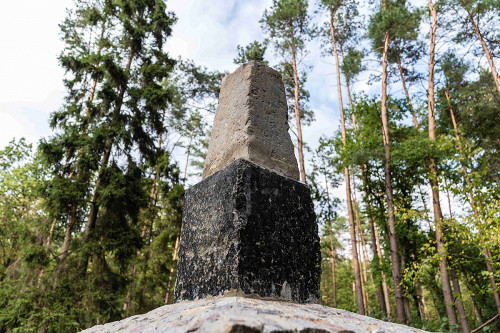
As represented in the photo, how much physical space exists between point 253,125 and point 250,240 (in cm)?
96

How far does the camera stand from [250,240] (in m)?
1.83

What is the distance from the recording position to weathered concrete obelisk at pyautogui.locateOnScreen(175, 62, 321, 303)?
1.82m

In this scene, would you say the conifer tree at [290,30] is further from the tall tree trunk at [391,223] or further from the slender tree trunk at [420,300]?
the slender tree trunk at [420,300]

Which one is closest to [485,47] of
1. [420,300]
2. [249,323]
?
[249,323]

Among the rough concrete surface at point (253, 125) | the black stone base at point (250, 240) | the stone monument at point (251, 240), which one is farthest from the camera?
the rough concrete surface at point (253, 125)

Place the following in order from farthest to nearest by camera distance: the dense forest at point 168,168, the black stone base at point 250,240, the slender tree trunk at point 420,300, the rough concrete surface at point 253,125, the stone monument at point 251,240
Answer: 1. the slender tree trunk at point 420,300
2. the dense forest at point 168,168
3. the rough concrete surface at point 253,125
4. the black stone base at point 250,240
5. the stone monument at point 251,240

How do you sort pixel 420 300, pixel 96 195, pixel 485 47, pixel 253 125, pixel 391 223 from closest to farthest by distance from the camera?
pixel 253 125 < pixel 96 195 < pixel 391 223 < pixel 485 47 < pixel 420 300

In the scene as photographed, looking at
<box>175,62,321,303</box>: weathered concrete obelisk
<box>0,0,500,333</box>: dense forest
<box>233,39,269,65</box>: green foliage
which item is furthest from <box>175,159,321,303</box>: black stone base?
<box>233,39,269,65</box>: green foliage

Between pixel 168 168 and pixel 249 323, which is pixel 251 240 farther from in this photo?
pixel 168 168

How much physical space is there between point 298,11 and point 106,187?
10341mm

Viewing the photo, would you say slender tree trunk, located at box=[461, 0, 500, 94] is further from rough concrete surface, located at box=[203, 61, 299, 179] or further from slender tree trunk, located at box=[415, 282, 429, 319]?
slender tree trunk, located at box=[415, 282, 429, 319]

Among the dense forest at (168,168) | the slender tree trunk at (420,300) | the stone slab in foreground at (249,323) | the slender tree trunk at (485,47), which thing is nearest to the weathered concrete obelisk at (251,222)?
the stone slab in foreground at (249,323)

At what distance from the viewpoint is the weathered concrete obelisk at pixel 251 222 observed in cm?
182

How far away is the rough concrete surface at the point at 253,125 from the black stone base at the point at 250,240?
25 centimetres
